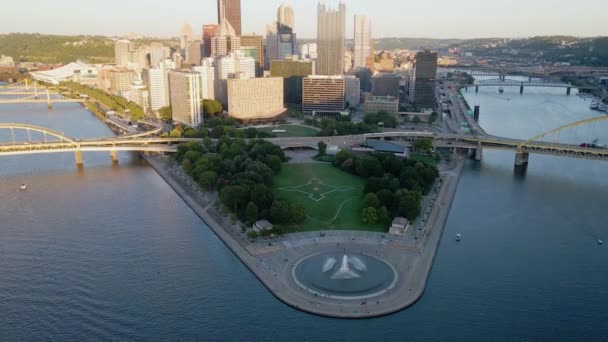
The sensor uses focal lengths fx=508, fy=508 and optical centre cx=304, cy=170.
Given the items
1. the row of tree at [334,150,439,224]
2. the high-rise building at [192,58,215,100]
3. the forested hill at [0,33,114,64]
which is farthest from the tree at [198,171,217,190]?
the forested hill at [0,33,114,64]

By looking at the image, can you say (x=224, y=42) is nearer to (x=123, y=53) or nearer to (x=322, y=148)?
(x=123, y=53)

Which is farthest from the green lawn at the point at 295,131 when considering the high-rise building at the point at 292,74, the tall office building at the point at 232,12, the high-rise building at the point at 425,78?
the tall office building at the point at 232,12

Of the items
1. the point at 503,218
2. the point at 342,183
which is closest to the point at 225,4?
the point at 342,183

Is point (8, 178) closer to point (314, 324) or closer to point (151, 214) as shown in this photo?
point (151, 214)

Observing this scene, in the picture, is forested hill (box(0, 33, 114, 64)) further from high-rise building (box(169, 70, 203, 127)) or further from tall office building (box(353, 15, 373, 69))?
high-rise building (box(169, 70, 203, 127))

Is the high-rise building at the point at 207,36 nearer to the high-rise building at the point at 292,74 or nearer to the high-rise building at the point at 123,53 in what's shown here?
the high-rise building at the point at 123,53

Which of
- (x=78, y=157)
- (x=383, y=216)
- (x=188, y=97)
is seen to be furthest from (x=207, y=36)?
(x=383, y=216)

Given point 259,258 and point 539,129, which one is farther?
point 539,129
